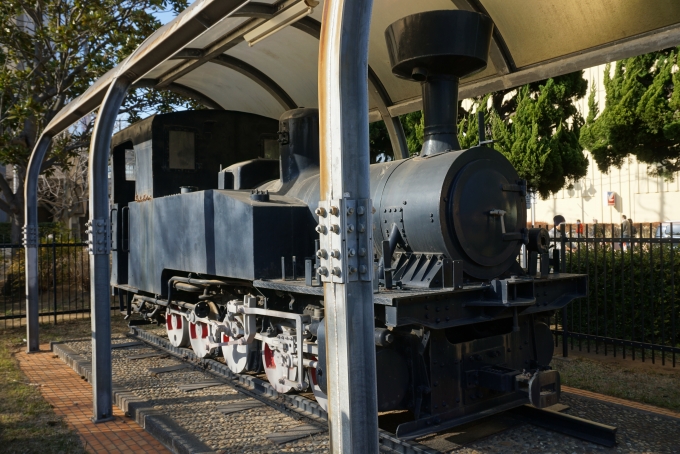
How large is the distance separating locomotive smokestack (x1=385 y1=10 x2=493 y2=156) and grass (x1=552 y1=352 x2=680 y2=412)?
3.31 m

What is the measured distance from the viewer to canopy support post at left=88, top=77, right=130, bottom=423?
18.7 ft

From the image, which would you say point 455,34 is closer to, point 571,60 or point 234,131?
point 571,60

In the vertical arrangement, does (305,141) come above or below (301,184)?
above

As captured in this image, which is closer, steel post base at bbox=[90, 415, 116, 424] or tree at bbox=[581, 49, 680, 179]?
steel post base at bbox=[90, 415, 116, 424]

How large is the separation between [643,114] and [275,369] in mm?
11001

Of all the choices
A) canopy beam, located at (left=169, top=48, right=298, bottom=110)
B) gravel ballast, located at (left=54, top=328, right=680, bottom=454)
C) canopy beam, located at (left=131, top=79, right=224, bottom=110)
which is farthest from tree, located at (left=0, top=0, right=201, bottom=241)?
gravel ballast, located at (left=54, top=328, right=680, bottom=454)

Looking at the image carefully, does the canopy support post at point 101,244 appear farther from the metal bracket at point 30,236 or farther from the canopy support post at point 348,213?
the metal bracket at point 30,236

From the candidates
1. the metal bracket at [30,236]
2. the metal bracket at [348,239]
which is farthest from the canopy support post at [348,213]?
the metal bracket at [30,236]

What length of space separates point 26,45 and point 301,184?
9.21 meters

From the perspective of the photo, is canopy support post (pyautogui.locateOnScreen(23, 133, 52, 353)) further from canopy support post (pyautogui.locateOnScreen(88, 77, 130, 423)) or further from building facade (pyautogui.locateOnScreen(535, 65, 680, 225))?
building facade (pyautogui.locateOnScreen(535, 65, 680, 225))

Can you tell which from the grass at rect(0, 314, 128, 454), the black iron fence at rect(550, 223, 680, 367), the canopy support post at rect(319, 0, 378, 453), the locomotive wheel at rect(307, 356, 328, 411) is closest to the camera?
the canopy support post at rect(319, 0, 378, 453)

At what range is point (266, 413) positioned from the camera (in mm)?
5621

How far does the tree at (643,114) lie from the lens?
12.9 metres

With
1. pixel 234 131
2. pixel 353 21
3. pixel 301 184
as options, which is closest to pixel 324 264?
pixel 353 21
